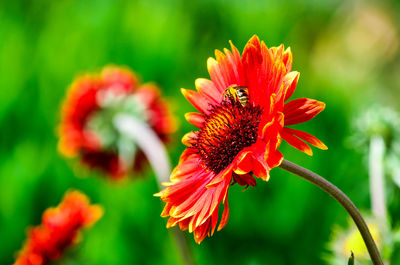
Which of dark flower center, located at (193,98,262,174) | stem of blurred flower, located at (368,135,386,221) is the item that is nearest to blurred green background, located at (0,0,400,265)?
stem of blurred flower, located at (368,135,386,221)

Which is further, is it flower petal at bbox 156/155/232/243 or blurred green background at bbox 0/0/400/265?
blurred green background at bbox 0/0/400/265

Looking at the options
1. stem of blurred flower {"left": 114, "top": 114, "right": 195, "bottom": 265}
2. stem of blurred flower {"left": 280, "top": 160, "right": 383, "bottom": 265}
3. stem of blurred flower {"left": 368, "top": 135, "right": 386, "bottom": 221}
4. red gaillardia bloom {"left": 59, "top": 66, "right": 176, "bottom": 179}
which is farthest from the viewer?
red gaillardia bloom {"left": 59, "top": 66, "right": 176, "bottom": 179}

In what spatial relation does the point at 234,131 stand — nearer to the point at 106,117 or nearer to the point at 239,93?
the point at 239,93

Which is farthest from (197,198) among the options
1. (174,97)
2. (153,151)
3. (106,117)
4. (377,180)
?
(174,97)

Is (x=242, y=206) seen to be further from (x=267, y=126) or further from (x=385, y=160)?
(x=267, y=126)

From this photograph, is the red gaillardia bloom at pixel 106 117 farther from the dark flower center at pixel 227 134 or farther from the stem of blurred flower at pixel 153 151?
the dark flower center at pixel 227 134

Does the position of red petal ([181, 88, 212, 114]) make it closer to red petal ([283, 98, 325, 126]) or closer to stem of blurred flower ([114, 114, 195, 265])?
red petal ([283, 98, 325, 126])

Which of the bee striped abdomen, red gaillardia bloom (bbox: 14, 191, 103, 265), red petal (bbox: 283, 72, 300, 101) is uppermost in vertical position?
red gaillardia bloom (bbox: 14, 191, 103, 265)

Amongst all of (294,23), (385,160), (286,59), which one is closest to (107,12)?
(294,23)
